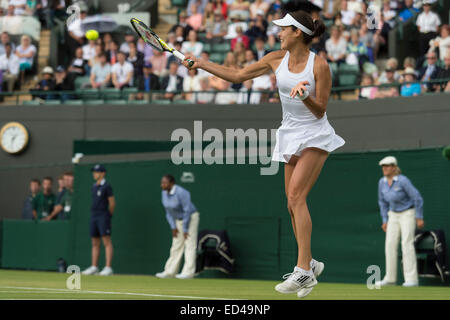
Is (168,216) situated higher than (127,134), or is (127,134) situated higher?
(127,134)

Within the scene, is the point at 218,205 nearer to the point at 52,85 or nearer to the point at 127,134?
the point at 127,134

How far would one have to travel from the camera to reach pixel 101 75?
72.0ft

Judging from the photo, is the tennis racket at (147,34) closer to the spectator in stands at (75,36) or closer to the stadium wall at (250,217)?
the stadium wall at (250,217)

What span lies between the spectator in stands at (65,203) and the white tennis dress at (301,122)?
1095cm

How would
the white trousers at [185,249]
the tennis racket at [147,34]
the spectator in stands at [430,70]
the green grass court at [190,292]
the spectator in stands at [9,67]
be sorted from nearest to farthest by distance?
1. the green grass court at [190,292]
2. the tennis racket at [147,34]
3. the white trousers at [185,249]
4. the spectator in stands at [430,70]
5. the spectator in stands at [9,67]

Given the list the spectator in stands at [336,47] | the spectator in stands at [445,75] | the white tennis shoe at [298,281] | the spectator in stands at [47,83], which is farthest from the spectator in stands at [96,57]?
the white tennis shoe at [298,281]

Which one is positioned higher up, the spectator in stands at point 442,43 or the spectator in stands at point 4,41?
the spectator in stands at point 4,41

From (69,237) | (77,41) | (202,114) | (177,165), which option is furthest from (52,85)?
(177,165)

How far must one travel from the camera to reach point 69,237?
18.3m

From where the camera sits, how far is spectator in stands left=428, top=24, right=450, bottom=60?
18.0 m

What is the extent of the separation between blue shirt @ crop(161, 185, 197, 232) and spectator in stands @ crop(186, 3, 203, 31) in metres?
7.89

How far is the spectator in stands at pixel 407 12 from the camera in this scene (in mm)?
20203
